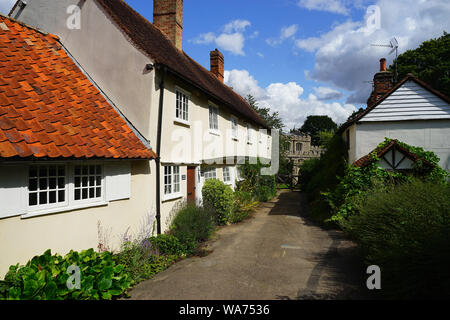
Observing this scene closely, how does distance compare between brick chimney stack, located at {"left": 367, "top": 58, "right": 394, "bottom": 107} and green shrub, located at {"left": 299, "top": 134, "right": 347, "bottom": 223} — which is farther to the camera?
brick chimney stack, located at {"left": 367, "top": 58, "right": 394, "bottom": 107}

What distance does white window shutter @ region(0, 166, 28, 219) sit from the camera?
4.70 metres

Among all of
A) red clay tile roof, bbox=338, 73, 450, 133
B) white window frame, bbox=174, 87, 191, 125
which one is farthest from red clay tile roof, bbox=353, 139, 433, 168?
white window frame, bbox=174, 87, 191, 125

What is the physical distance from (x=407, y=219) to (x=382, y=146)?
21.3ft

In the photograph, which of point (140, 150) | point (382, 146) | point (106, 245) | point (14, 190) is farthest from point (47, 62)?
point (382, 146)

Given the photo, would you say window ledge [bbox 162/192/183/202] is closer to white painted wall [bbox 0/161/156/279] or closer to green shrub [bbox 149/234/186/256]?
white painted wall [bbox 0/161/156/279]

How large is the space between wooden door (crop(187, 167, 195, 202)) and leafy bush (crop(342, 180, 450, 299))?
6.32 metres

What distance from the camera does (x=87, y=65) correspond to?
29.4 ft

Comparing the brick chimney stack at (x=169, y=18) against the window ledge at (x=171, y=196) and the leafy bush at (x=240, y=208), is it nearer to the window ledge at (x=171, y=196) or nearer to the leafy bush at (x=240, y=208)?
the window ledge at (x=171, y=196)

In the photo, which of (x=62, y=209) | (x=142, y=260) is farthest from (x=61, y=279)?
(x=142, y=260)

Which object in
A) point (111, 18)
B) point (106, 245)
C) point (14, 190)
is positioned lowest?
point (106, 245)

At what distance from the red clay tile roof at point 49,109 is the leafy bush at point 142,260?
7.69 feet

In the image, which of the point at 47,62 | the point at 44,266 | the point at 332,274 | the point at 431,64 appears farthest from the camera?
the point at 431,64

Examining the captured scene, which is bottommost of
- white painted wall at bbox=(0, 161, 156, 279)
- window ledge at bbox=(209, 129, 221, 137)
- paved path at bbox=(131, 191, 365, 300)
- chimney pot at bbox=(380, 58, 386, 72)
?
paved path at bbox=(131, 191, 365, 300)

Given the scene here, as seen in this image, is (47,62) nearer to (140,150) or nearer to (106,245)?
(140,150)
